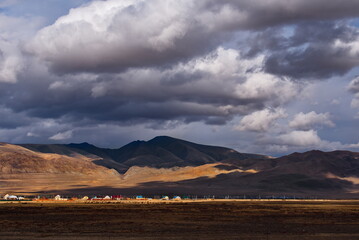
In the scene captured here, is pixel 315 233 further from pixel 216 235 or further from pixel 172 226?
pixel 172 226

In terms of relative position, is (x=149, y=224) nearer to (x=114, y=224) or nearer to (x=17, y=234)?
(x=114, y=224)

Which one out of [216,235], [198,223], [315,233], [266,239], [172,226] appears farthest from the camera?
[198,223]

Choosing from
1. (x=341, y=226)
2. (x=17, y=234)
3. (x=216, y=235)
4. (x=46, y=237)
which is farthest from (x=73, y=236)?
(x=341, y=226)

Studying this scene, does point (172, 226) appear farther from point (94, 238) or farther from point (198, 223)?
point (94, 238)

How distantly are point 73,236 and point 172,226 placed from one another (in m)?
14.0

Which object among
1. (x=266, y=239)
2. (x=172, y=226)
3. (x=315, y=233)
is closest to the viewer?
(x=266, y=239)

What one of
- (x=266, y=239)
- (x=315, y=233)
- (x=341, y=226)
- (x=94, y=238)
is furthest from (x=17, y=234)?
(x=341, y=226)

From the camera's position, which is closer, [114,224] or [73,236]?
[73,236]

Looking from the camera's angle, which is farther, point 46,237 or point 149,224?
point 149,224

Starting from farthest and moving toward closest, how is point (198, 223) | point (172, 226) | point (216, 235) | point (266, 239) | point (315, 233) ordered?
point (198, 223) → point (172, 226) → point (315, 233) → point (216, 235) → point (266, 239)

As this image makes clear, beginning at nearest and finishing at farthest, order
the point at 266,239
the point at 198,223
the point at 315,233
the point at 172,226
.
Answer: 1. the point at 266,239
2. the point at 315,233
3. the point at 172,226
4. the point at 198,223

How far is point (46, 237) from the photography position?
149 feet

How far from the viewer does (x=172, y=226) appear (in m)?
57.0

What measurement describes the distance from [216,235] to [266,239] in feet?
16.5
